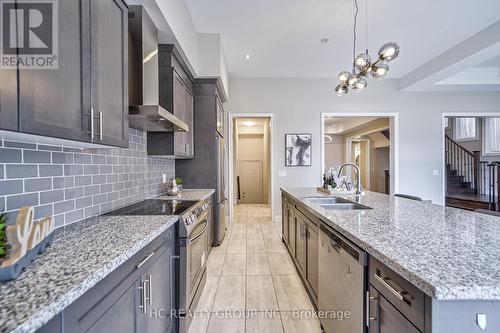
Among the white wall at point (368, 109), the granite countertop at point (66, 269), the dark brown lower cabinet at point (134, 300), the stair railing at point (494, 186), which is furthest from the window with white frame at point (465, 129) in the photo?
the granite countertop at point (66, 269)

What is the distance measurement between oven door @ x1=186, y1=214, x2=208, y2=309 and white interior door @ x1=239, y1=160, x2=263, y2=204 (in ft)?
20.4

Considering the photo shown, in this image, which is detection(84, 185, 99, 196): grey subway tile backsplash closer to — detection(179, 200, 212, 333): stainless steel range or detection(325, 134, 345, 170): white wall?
detection(179, 200, 212, 333): stainless steel range

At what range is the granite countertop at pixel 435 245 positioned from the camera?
2.31 ft

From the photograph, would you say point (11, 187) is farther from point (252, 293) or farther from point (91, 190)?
point (252, 293)

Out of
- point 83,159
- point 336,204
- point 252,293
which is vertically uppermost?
point 83,159

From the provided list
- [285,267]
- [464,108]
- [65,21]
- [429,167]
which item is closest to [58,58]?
[65,21]

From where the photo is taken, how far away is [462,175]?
682cm

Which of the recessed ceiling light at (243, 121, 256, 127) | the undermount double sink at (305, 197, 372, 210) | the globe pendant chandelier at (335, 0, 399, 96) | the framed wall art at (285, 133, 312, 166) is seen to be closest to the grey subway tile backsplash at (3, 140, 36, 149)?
the undermount double sink at (305, 197, 372, 210)

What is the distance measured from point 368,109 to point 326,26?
268 centimetres

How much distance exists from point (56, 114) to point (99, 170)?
840 mm

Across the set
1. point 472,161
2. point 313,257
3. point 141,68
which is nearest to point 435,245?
point 313,257

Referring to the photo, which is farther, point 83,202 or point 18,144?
point 83,202

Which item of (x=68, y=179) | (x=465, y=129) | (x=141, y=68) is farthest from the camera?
(x=465, y=129)

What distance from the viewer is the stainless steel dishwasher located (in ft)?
3.79
